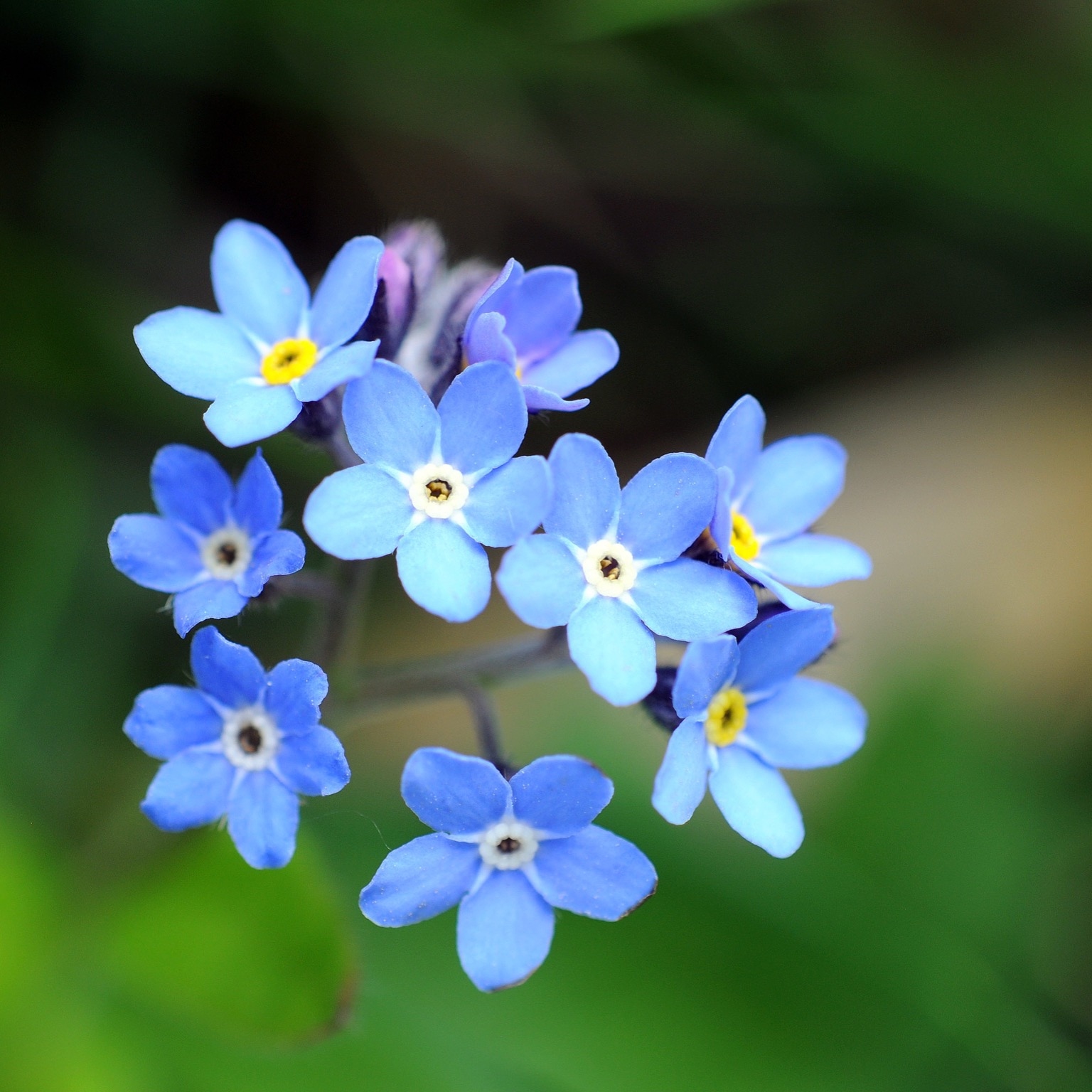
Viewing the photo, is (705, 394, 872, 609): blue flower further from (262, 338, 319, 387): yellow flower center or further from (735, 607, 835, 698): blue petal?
(262, 338, 319, 387): yellow flower center

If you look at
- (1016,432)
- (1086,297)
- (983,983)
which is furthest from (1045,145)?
(983,983)

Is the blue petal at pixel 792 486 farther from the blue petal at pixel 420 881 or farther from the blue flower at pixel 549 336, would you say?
the blue petal at pixel 420 881

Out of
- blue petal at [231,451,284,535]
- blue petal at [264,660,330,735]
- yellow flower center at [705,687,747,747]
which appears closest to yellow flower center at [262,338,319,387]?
blue petal at [231,451,284,535]

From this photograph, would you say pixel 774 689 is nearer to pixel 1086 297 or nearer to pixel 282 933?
pixel 282 933

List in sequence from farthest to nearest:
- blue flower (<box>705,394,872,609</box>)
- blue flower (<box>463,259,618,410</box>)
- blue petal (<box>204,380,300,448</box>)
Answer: blue flower (<box>705,394,872,609</box>) → blue flower (<box>463,259,618,410</box>) → blue petal (<box>204,380,300,448</box>)

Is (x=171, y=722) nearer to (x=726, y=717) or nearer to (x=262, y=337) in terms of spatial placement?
(x=262, y=337)

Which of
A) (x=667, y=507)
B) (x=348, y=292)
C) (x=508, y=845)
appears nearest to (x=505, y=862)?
(x=508, y=845)
